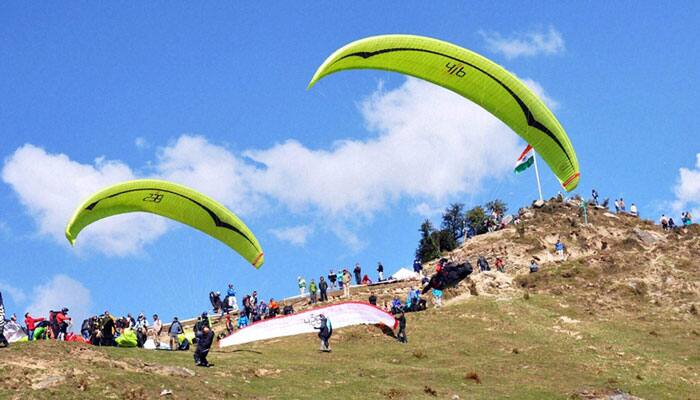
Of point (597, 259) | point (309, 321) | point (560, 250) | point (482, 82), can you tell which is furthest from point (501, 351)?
point (560, 250)

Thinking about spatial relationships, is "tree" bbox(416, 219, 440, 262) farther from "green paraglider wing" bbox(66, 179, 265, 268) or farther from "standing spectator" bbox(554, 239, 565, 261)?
"green paraglider wing" bbox(66, 179, 265, 268)

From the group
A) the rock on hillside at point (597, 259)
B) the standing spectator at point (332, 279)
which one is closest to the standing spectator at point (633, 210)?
the rock on hillside at point (597, 259)

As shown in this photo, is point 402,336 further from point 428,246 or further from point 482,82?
point 428,246

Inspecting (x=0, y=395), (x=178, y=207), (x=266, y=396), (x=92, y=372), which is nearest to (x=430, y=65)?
(x=178, y=207)

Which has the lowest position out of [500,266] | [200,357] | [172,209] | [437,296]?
[200,357]

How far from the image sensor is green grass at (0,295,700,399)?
961 inches

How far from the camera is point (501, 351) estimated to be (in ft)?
118

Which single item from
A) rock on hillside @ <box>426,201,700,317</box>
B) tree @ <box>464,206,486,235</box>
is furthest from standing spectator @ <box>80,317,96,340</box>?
tree @ <box>464,206,486,235</box>

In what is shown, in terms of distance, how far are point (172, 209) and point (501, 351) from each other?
613 inches

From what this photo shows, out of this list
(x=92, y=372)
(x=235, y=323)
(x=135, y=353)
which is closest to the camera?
(x=92, y=372)

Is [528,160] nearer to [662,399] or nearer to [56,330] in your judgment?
[662,399]

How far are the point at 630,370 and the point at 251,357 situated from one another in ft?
50.3

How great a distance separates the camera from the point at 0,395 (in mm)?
21500

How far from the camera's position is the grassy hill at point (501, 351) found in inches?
970
